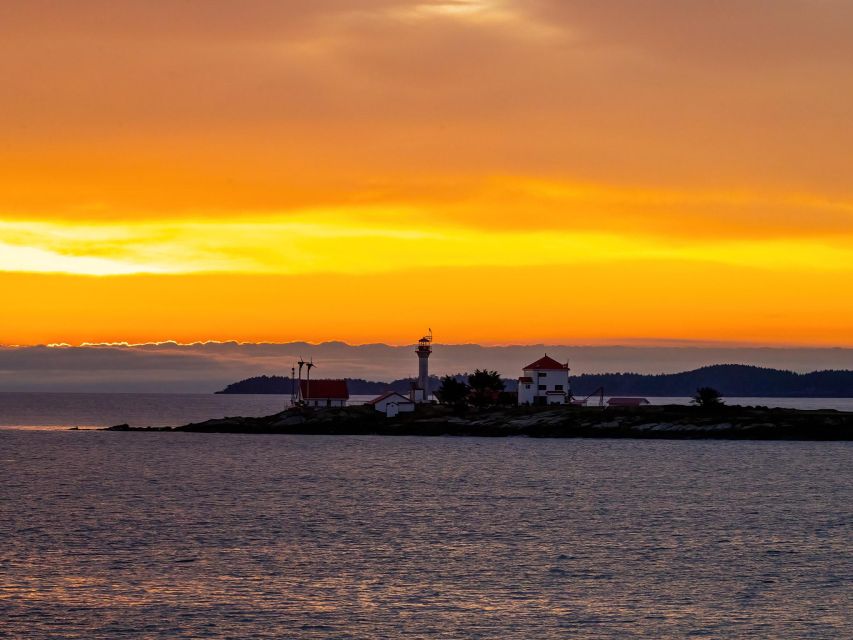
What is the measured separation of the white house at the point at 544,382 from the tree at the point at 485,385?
388cm

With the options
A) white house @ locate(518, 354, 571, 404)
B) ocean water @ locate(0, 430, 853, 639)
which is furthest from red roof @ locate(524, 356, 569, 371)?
ocean water @ locate(0, 430, 853, 639)

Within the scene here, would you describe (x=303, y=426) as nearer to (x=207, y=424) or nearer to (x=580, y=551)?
(x=207, y=424)

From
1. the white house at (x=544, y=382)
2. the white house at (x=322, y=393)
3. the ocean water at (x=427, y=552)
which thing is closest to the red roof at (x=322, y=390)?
the white house at (x=322, y=393)

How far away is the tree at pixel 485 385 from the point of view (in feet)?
566

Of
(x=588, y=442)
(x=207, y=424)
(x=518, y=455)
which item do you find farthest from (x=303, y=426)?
(x=518, y=455)

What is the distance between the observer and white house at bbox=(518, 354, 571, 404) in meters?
170

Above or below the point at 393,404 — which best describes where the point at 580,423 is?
below

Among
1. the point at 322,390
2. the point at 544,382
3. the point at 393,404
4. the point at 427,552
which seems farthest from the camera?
the point at 322,390

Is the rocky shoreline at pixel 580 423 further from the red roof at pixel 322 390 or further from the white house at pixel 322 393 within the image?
the red roof at pixel 322 390

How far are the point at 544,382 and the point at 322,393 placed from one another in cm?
3665

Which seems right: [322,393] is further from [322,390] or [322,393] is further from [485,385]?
[485,385]

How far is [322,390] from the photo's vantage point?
595 feet

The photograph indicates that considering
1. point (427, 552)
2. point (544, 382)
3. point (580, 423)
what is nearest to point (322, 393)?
point (544, 382)

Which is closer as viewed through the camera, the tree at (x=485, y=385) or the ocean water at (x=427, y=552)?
the ocean water at (x=427, y=552)
